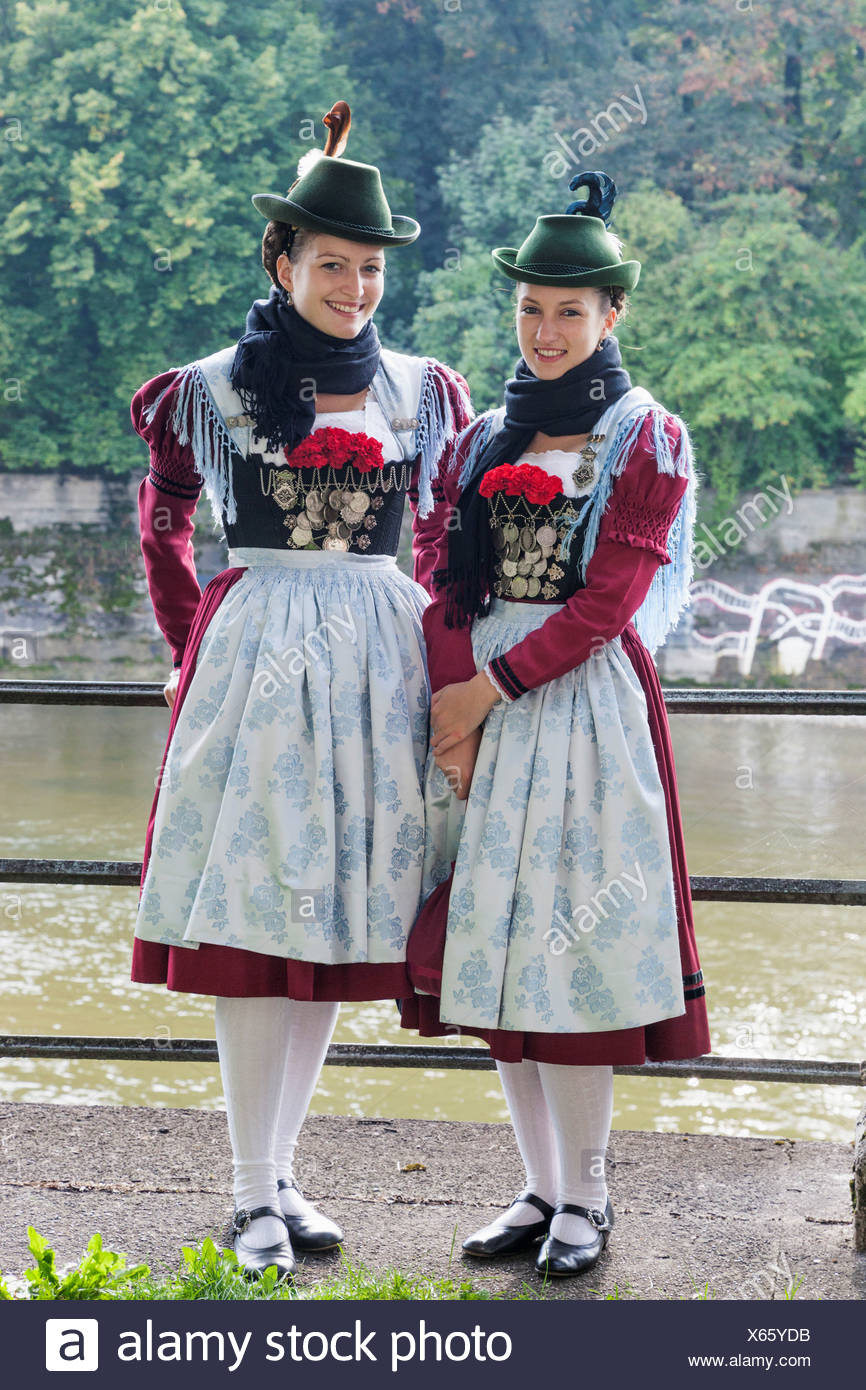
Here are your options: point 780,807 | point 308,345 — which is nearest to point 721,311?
point 780,807

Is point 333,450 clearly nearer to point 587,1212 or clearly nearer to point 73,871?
point 73,871

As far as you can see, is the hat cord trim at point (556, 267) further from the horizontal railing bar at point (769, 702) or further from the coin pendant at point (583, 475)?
the horizontal railing bar at point (769, 702)

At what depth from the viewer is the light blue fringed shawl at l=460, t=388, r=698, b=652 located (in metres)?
2.31

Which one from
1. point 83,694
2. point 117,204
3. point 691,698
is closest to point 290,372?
point 83,694

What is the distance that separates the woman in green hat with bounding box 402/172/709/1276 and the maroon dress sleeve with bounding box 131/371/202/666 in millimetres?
497

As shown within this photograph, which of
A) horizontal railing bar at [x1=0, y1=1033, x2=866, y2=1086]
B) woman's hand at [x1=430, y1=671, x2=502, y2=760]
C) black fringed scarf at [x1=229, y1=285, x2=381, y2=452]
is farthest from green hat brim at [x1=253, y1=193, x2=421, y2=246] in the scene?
horizontal railing bar at [x1=0, y1=1033, x2=866, y2=1086]

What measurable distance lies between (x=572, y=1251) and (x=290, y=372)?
1557 mm

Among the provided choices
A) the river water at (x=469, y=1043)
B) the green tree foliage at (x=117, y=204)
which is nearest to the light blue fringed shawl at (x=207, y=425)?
the river water at (x=469, y=1043)

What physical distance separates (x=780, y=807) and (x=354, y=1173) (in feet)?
36.5

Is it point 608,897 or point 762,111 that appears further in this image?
point 762,111

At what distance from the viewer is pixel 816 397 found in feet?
75.5

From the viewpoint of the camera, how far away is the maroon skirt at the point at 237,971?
7.64ft

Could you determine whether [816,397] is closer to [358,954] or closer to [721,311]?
[721,311]
